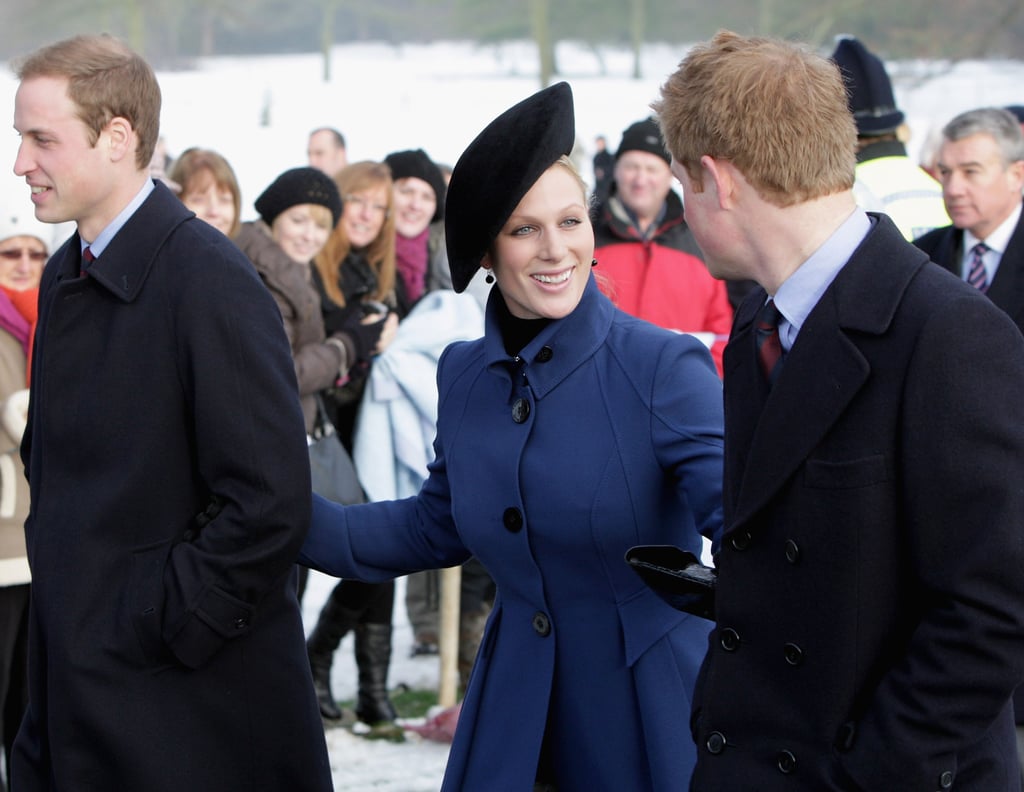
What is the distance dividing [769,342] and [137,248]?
1226mm

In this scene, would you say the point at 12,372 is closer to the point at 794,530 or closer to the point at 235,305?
the point at 235,305

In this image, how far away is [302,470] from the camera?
2.66 metres

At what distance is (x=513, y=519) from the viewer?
8.31 ft

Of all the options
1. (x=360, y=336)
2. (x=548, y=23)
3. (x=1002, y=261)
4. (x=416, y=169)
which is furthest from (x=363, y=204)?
(x=548, y=23)

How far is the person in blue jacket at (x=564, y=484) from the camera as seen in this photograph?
8.05 ft

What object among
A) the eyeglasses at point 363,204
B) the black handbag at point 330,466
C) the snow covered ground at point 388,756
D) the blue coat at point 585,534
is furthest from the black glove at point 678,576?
the eyeglasses at point 363,204

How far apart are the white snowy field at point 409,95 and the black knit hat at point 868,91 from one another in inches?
422

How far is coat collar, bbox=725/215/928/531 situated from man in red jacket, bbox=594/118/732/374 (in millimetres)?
3645

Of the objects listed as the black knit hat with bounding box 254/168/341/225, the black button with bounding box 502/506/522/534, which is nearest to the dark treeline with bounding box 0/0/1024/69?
the black knit hat with bounding box 254/168/341/225

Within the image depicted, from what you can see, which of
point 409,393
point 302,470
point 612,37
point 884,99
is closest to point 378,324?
point 409,393

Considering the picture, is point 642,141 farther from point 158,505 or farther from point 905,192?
point 158,505

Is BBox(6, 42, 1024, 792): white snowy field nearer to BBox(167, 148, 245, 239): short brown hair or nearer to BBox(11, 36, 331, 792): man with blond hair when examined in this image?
BBox(167, 148, 245, 239): short brown hair

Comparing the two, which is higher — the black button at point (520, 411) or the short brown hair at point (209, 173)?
the short brown hair at point (209, 173)

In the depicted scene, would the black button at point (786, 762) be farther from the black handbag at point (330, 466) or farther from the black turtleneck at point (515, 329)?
the black handbag at point (330, 466)
